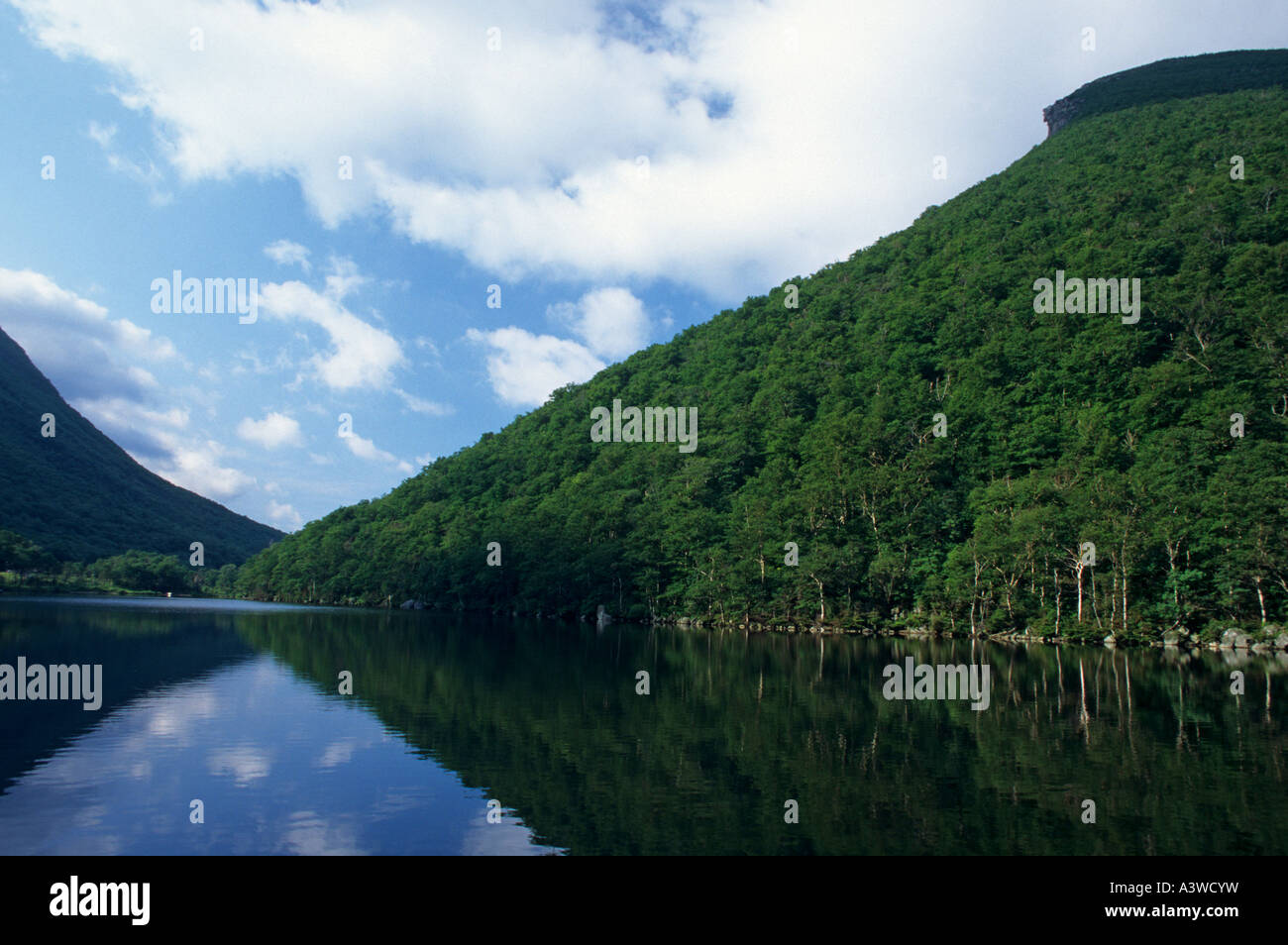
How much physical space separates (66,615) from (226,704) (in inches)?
2089

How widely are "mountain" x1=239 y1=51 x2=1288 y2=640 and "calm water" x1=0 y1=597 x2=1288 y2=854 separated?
78.7 feet

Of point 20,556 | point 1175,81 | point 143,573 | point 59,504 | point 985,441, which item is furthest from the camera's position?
point 59,504

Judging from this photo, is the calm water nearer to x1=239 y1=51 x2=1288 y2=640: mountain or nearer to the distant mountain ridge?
x1=239 y1=51 x2=1288 y2=640: mountain

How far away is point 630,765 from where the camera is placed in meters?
16.3

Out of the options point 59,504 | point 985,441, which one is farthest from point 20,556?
point 985,441

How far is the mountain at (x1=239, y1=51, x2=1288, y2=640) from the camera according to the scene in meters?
55.2

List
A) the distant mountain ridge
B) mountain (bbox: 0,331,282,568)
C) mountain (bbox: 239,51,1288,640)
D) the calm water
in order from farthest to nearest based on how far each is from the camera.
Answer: mountain (bbox: 0,331,282,568), the distant mountain ridge, mountain (bbox: 239,51,1288,640), the calm water

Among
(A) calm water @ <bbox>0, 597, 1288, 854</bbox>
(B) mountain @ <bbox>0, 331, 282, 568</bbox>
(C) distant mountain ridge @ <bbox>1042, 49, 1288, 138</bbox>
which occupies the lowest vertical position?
(A) calm water @ <bbox>0, 597, 1288, 854</bbox>

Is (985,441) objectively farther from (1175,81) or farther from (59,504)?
(59,504)

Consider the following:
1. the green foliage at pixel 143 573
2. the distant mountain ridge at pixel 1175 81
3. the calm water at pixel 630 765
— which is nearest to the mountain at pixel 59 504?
the green foliage at pixel 143 573

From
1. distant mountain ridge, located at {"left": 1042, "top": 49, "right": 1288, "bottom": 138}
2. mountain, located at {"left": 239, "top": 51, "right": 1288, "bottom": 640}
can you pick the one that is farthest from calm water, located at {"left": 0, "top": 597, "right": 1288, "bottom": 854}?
distant mountain ridge, located at {"left": 1042, "top": 49, "right": 1288, "bottom": 138}

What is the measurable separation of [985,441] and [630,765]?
72.2 metres

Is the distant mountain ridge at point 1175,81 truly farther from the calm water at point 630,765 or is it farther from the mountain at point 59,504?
the mountain at point 59,504
